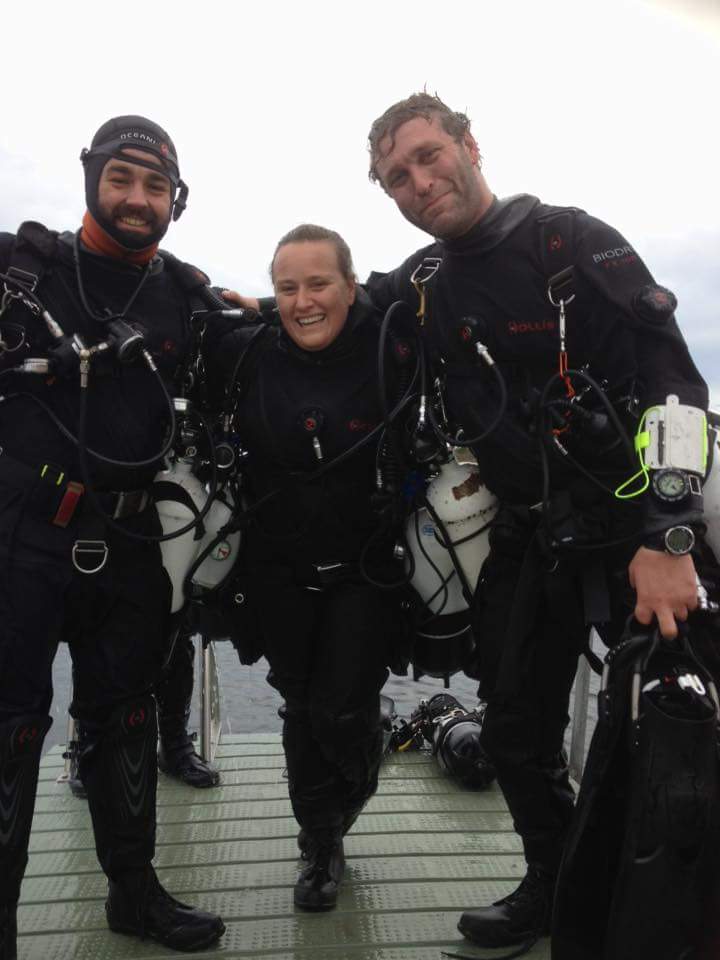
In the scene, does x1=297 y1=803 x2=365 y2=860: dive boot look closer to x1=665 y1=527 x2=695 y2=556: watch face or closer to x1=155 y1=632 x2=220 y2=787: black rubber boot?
x1=155 y1=632 x2=220 y2=787: black rubber boot

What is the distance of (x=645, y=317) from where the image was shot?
7.82ft

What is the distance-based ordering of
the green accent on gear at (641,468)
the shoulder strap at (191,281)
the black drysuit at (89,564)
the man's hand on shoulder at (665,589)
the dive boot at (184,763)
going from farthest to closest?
the dive boot at (184,763), the shoulder strap at (191,281), the black drysuit at (89,564), the green accent on gear at (641,468), the man's hand on shoulder at (665,589)

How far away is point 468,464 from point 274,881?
1.73 m

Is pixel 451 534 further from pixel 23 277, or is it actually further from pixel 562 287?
pixel 23 277

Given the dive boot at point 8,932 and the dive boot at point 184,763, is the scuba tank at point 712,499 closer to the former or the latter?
the dive boot at point 8,932

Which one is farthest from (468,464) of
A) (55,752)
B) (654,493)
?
(55,752)

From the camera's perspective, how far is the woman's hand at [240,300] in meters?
3.28

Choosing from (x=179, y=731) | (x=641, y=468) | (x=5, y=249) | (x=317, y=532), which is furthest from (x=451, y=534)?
(x=179, y=731)

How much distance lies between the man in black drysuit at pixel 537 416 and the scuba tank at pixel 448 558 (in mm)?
93

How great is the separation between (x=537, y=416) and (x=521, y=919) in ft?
5.22

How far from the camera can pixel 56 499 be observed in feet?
8.66

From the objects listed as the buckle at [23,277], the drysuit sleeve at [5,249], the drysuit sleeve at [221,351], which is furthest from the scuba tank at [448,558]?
the drysuit sleeve at [5,249]

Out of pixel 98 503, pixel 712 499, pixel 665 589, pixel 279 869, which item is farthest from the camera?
pixel 279 869

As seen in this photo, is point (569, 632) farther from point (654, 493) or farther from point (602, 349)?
point (602, 349)
